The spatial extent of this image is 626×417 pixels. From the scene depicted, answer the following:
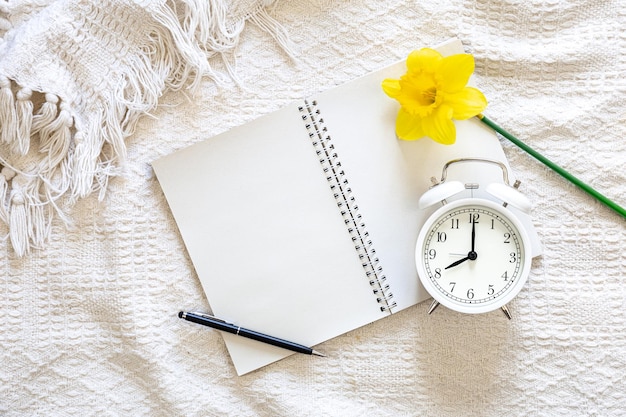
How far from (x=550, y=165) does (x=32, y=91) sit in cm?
69

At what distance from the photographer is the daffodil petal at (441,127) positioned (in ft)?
2.43

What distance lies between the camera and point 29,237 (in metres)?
0.80

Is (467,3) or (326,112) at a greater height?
(467,3)

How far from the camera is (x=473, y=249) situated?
0.76 metres

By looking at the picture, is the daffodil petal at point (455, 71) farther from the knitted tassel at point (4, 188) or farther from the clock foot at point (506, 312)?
the knitted tassel at point (4, 188)

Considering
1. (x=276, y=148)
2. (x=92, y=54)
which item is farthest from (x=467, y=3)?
(x=92, y=54)

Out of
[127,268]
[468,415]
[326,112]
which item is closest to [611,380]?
[468,415]

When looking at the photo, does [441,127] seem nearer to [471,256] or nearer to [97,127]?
[471,256]

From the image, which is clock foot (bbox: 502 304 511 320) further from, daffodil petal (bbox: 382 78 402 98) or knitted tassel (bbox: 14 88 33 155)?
knitted tassel (bbox: 14 88 33 155)

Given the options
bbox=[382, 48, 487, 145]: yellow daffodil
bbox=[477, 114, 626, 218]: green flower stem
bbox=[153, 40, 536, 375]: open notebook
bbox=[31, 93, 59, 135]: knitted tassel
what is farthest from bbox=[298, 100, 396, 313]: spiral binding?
bbox=[31, 93, 59, 135]: knitted tassel

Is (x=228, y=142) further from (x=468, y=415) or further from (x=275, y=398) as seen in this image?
(x=468, y=415)

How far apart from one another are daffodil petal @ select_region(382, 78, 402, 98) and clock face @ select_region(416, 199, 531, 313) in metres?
0.16

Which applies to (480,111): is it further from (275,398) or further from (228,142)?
(275,398)

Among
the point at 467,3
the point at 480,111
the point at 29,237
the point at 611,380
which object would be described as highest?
the point at 467,3
